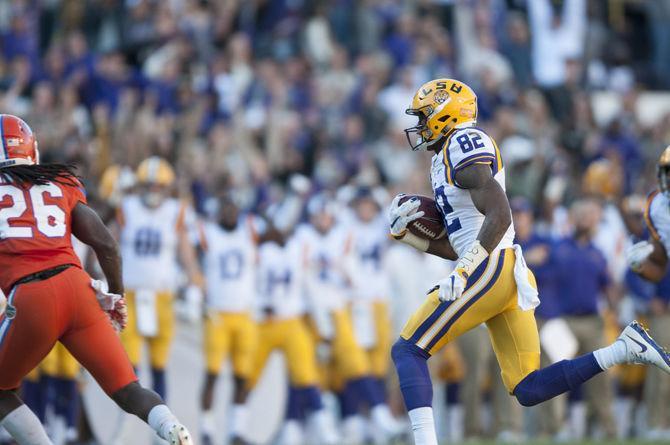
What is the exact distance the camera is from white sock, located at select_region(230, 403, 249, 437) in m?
10.8

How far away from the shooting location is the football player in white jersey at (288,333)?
37.0 ft

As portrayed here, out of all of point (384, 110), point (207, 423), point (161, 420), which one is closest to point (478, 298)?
point (161, 420)

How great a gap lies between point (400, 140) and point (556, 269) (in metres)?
3.03

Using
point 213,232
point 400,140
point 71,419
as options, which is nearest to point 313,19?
point 400,140

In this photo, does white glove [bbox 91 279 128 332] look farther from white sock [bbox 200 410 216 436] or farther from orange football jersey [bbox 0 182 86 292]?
white sock [bbox 200 410 216 436]

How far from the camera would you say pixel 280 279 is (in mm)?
11438

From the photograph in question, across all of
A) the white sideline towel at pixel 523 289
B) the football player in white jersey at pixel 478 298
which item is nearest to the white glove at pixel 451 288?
the football player in white jersey at pixel 478 298

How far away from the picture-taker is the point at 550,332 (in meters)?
11.3

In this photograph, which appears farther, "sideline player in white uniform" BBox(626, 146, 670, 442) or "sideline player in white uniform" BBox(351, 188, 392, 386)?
"sideline player in white uniform" BBox(351, 188, 392, 386)

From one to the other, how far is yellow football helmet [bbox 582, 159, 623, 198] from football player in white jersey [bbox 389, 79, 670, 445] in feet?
20.6

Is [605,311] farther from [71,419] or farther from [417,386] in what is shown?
[417,386]

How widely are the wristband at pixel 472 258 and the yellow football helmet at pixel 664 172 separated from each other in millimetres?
1304

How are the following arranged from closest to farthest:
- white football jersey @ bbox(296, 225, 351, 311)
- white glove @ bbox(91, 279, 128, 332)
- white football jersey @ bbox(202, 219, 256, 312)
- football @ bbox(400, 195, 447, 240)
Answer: white glove @ bbox(91, 279, 128, 332) < football @ bbox(400, 195, 447, 240) < white football jersey @ bbox(202, 219, 256, 312) < white football jersey @ bbox(296, 225, 351, 311)

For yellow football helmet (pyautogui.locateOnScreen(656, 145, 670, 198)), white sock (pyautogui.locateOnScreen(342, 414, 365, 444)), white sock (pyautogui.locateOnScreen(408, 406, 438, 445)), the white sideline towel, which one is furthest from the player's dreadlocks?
white sock (pyautogui.locateOnScreen(342, 414, 365, 444))
